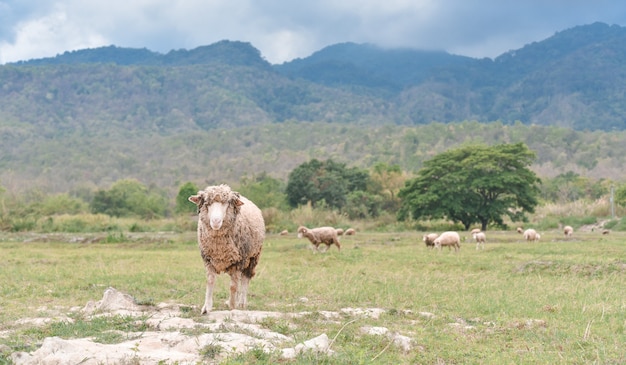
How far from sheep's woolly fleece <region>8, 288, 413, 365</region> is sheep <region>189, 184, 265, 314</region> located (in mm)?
846

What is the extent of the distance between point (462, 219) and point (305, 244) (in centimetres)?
1687

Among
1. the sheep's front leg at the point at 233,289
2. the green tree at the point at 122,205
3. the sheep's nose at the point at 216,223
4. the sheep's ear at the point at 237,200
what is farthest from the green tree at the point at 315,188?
the sheep's nose at the point at 216,223

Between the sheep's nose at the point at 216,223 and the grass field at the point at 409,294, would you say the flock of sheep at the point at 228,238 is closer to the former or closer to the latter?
the sheep's nose at the point at 216,223

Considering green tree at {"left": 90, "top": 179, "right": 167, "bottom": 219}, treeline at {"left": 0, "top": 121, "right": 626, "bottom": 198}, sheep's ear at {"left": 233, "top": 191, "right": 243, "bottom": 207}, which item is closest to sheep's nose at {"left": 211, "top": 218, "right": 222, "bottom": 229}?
sheep's ear at {"left": 233, "top": 191, "right": 243, "bottom": 207}

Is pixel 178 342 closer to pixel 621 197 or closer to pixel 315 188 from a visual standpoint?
pixel 315 188

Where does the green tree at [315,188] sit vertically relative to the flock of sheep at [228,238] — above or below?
above

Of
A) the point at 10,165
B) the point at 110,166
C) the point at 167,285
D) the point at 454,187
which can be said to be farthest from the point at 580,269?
the point at 10,165

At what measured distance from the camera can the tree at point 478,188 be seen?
39656 millimetres

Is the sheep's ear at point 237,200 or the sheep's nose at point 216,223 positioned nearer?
the sheep's nose at point 216,223

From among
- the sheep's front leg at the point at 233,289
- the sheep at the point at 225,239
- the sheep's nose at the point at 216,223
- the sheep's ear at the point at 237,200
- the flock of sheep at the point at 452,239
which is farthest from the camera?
the flock of sheep at the point at 452,239

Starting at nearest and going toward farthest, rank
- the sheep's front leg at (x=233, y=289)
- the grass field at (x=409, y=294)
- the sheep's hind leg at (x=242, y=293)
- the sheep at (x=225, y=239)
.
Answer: the grass field at (x=409, y=294)
the sheep at (x=225, y=239)
the sheep's front leg at (x=233, y=289)
the sheep's hind leg at (x=242, y=293)

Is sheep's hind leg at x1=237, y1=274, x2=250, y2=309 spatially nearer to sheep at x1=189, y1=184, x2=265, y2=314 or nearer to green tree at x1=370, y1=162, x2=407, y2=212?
sheep at x1=189, y1=184, x2=265, y2=314

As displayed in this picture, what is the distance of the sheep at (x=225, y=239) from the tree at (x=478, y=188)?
98.7ft

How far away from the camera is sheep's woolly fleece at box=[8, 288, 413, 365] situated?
6.38m
